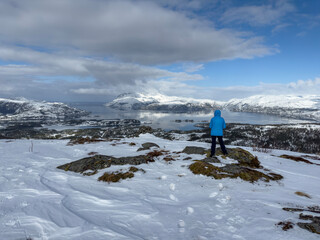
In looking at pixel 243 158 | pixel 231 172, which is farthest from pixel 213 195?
pixel 243 158

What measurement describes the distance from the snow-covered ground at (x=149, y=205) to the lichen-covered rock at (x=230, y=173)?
423mm

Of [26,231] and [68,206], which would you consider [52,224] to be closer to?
[26,231]

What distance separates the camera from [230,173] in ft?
30.5

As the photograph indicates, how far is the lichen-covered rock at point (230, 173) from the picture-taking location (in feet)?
29.6

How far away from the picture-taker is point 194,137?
173000 millimetres

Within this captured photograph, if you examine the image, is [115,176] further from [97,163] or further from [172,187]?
[172,187]

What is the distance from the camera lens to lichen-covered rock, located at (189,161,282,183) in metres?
9.01

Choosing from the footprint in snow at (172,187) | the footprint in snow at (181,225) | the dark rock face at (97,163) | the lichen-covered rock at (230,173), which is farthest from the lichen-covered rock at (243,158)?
the footprint in snow at (181,225)

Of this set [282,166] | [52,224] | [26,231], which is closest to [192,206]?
[52,224]

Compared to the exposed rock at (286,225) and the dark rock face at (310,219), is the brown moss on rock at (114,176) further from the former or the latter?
the dark rock face at (310,219)

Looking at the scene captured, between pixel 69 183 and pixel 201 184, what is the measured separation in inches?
245

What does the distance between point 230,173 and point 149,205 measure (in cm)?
503

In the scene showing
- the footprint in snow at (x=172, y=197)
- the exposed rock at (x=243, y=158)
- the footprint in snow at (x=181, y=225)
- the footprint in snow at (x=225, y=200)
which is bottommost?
the footprint in snow at (x=172, y=197)

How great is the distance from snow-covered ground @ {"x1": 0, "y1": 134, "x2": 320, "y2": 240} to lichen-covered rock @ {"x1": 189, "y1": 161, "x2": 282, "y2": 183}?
423 mm
